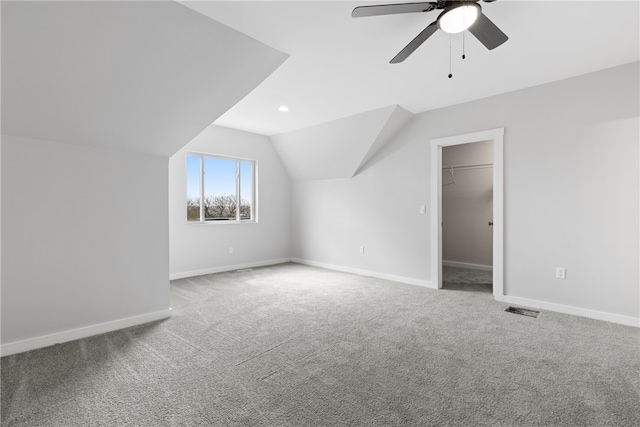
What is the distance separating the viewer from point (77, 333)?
258 cm

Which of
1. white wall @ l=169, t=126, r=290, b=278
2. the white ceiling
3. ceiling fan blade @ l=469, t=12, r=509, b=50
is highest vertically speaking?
the white ceiling

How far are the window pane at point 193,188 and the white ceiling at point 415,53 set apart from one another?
169cm

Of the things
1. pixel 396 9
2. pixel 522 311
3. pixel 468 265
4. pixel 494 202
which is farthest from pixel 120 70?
pixel 468 265

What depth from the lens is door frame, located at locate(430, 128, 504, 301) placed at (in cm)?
369

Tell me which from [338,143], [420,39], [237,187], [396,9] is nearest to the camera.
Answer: [396,9]

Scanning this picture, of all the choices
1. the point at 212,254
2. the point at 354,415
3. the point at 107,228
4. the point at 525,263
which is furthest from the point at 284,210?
the point at 354,415

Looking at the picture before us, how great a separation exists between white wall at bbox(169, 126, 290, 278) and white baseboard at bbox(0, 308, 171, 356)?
1.82 m

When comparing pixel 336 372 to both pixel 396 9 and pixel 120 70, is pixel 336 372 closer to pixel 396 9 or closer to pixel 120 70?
pixel 396 9

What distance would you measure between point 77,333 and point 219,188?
3269 millimetres

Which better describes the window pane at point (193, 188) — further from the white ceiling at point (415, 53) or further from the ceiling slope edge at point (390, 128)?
the ceiling slope edge at point (390, 128)

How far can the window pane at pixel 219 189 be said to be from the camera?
17.3ft

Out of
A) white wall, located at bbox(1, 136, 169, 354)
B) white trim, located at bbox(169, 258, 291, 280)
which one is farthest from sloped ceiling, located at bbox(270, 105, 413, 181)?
white wall, located at bbox(1, 136, 169, 354)

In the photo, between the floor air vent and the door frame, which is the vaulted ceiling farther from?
the floor air vent

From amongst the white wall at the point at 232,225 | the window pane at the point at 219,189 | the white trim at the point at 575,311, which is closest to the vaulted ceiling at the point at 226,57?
the white wall at the point at 232,225
